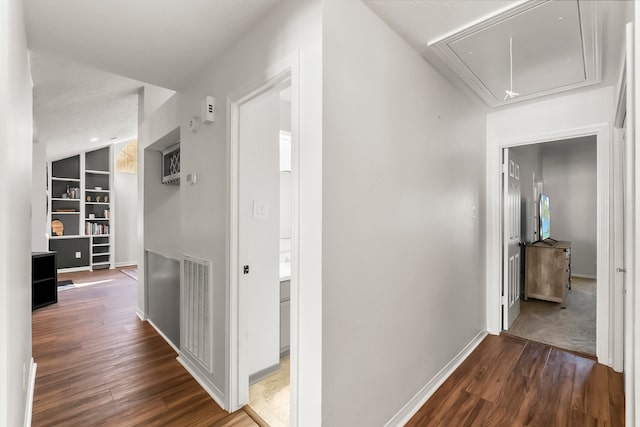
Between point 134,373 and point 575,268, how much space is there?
7658mm

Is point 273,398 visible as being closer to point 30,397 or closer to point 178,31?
point 30,397

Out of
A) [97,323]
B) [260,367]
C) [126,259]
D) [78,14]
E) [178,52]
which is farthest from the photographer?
[126,259]

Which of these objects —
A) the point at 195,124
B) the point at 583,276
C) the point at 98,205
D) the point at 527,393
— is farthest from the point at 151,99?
the point at 583,276

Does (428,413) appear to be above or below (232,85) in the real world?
below

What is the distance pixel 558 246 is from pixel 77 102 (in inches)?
260

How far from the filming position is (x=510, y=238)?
3312mm

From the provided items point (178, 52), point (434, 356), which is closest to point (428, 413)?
point (434, 356)

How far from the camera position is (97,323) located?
3.59 meters

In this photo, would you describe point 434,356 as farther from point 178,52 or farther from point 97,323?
point 97,323

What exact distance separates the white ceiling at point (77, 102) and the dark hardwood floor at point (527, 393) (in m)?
4.06

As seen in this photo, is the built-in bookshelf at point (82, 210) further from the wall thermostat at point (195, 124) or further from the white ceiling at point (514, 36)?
the white ceiling at point (514, 36)

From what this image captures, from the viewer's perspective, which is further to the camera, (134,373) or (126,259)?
(126,259)

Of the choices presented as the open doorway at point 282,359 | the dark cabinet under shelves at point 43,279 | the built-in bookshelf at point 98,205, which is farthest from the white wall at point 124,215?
the open doorway at point 282,359

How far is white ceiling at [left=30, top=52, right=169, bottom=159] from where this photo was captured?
8.93ft
